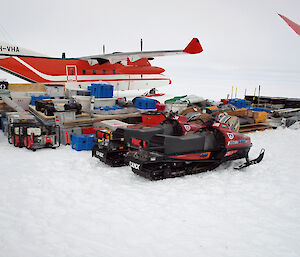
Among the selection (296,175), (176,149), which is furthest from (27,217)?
(296,175)

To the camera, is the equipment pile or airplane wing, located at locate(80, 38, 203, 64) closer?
the equipment pile

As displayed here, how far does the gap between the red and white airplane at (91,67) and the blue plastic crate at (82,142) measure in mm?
7189

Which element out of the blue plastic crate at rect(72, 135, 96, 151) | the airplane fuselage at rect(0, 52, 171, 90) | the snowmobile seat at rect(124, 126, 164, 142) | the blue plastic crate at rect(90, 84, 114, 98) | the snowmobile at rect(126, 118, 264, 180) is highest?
the airplane fuselage at rect(0, 52, 171, 90)

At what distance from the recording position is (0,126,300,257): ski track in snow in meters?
3.35

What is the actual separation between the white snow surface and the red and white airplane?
337 inches

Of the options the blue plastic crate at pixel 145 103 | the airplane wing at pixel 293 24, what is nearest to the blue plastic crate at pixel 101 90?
the blue plastic crate at pixel 145 103

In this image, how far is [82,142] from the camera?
289 inches

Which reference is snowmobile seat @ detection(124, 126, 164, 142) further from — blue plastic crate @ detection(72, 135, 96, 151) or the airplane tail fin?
the airplane tail fin

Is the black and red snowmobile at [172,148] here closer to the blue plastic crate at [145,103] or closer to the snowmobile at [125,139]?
the snowmobile at [125,139]

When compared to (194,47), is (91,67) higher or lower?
lower

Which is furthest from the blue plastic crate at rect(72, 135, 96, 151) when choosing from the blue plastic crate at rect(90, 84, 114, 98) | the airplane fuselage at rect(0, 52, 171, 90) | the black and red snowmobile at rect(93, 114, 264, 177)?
the airplane fuselage at rect(0, 52, 171, 90)

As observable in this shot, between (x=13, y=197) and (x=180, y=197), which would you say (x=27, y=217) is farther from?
(x=180, y=197)

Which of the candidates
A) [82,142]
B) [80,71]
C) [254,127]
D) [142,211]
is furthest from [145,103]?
[80,71]

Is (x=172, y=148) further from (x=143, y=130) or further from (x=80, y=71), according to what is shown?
(x=80, y=71)
